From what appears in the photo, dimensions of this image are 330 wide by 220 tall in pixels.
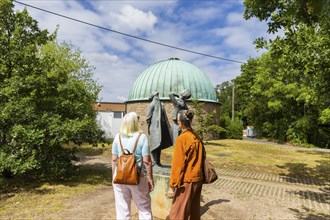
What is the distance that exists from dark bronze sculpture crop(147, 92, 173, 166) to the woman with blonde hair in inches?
85.7

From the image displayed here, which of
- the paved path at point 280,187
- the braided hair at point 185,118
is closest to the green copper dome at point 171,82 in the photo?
the paved path at point 280,187

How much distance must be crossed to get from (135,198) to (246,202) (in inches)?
183

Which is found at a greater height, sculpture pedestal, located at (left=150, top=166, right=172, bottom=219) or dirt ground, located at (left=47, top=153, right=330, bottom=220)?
sculpture pedestal, located at (left=150, top=166, right=172, bottom=219)

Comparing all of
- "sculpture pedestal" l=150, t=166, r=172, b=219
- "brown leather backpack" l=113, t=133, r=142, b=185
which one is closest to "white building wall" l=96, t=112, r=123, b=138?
"sculpture pedestal" l=150, t=166, r=172, b=219

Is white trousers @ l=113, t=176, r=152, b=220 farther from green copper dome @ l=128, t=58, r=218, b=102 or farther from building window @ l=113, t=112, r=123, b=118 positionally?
building window @ l=113, t=112, r=123, b=118

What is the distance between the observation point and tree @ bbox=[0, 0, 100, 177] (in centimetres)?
739

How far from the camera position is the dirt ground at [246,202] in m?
6.00

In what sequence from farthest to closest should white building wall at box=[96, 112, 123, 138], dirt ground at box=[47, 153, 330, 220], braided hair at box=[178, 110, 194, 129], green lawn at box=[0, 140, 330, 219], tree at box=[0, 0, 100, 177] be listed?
white building wall at box=[96, 112, 123, 138] < tree at box=[0, 0, 100, 177] < green lawn at box=[0, 140, 330, 219] < dirt ground at box=[47, 153, 330, 220] < braided hair at box=[178, 110, 194, 129]

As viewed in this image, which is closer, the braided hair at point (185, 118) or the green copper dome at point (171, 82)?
the braided hair at point (185, 118)

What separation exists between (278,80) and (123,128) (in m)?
29.2

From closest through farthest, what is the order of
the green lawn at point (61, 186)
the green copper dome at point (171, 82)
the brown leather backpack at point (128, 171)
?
the brown leather backpack at point (128, 171), the green lawn at point (61, 186), the green copper dome at point (171, 82)

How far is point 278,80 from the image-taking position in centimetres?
2895

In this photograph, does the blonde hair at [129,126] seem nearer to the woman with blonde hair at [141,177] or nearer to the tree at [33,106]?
the woman with blonde hair at [141,177]

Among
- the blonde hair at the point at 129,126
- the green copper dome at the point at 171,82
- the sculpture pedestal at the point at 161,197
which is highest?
the green copper dome at the point at 171,82
